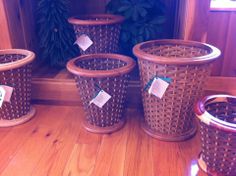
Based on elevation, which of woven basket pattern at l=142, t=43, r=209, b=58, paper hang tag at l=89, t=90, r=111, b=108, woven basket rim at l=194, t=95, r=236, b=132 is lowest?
paper hang tag at l=89, t=90, r=111, b=108

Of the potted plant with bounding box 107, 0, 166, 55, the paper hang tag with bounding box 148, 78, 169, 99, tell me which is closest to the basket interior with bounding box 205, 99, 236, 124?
the paper hang tag with bounding box 148, 78, 169, 99

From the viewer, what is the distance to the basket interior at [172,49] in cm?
128

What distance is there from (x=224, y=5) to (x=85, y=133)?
3.44 ft

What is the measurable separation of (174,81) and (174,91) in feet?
0.17

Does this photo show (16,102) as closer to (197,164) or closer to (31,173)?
(31,173)

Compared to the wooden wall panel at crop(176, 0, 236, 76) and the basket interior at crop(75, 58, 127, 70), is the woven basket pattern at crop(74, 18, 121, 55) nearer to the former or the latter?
the basket interior at crop(75, 58, 127, 70)

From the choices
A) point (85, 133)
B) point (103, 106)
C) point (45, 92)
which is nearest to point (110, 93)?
point (103, 106)

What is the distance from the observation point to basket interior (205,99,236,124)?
108 centimetres

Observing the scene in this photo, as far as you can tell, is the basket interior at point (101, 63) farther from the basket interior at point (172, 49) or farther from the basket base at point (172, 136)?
the basket base at point (172, 136)

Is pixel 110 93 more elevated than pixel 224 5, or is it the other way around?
pixel 224 5

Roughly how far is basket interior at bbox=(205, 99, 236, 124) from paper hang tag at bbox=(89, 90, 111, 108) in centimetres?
44

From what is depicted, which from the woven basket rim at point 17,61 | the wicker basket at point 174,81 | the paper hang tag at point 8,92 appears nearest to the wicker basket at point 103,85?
the wicker basket at point 174,81

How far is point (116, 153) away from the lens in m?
1.17

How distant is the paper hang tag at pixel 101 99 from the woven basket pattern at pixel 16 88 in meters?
0.39
